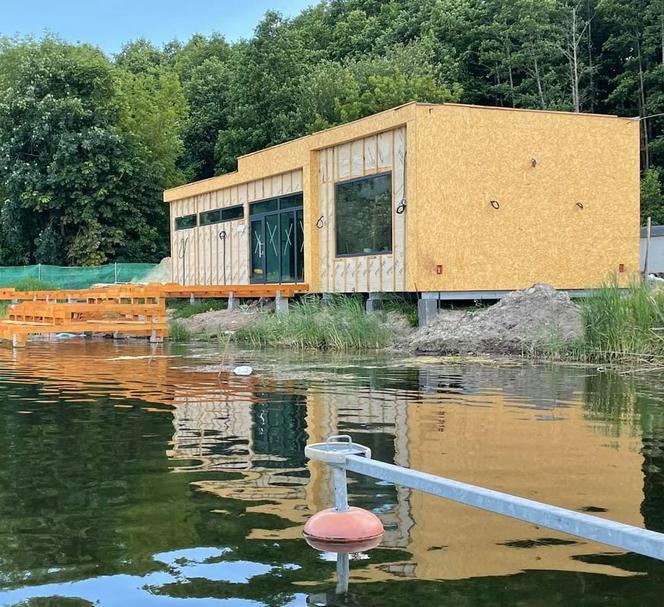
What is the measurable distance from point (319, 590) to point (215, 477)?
6.74 feet

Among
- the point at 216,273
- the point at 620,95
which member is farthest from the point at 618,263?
the point at 620,95

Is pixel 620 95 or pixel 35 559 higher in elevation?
pixel 620 95

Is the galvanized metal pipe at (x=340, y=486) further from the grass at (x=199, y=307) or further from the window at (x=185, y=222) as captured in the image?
the window at (x=185, y=222)

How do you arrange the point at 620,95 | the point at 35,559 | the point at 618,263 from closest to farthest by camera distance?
1. the point at 35,559
2. the point at 618,263
3. the point at 620,95

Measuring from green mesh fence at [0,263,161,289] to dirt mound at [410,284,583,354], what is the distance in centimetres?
1929

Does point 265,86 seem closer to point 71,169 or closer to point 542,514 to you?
point 71,169

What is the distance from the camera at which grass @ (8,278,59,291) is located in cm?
2945

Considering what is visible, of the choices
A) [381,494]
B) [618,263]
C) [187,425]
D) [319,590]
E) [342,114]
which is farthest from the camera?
[342,114]

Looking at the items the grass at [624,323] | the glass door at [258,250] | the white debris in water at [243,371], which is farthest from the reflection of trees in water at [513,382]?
the glass door at [258,250]

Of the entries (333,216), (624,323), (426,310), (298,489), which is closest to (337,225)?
(333,216)

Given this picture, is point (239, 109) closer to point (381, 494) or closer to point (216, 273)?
point (216, 273)

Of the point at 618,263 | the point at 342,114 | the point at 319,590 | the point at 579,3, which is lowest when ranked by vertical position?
the point at 319,590

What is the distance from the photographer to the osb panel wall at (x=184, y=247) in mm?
26859

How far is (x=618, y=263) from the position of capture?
19344 millimetres
